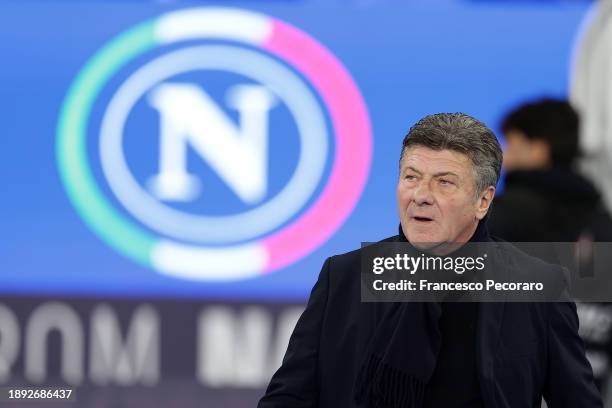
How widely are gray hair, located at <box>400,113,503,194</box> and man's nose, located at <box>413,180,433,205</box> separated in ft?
0.26

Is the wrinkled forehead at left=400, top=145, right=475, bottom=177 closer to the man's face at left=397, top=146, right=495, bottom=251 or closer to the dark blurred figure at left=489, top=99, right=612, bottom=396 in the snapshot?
the man's face at left=397, top=146, right=495, bottom=251

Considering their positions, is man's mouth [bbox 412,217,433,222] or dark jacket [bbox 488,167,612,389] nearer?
man's mouth [bbox 412,217,433,222]

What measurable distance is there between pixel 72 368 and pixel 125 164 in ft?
3.28

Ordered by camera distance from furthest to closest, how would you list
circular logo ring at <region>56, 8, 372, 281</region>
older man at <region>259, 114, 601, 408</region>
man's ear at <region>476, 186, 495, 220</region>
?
circular logo ring at <region>56, 8, 372, 281</region>
man's ear at <region>476, 186, 495, 220</region>
older man at <region>259, 114, 601, 408</region>

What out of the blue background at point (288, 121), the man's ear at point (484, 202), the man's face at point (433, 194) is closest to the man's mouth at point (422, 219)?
the man's face at point (433, 194)

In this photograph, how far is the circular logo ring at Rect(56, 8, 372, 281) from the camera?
5.25 meters

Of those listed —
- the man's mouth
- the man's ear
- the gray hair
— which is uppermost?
the gray hair

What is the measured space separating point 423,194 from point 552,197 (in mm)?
1714

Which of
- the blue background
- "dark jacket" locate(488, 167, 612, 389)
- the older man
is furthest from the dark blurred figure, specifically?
the older man

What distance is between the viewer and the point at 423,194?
2.27m

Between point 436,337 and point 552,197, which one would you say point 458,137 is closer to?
point 436,337

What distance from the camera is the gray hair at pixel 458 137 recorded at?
227cm

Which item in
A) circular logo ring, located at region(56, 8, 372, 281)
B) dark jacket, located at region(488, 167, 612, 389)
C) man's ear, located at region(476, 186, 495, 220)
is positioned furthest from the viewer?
circular logo ring, located at region(56, 8, 372, 281)

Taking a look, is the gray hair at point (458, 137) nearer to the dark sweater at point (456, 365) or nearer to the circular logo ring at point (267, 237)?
the dark sweater at point (456, 365)
